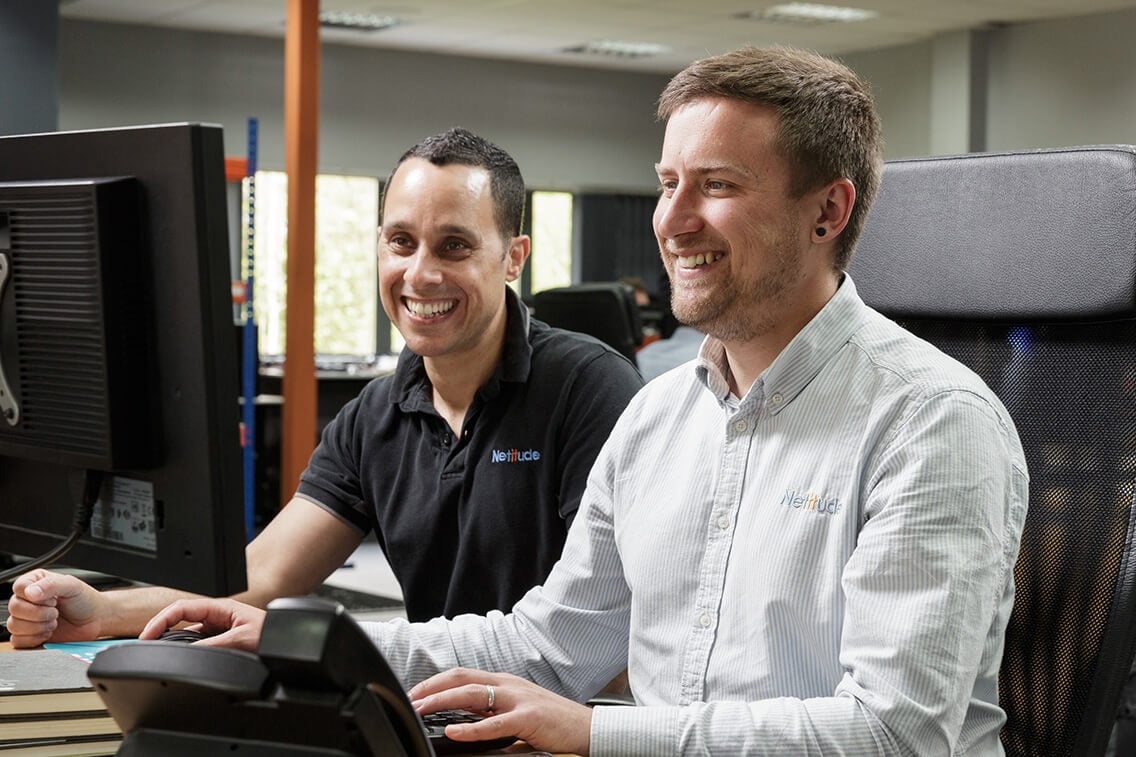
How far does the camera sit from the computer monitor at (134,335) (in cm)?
110

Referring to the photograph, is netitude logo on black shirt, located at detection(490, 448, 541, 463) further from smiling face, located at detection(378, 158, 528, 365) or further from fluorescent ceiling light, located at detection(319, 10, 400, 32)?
fluorescent ceiling light, located at detection(319, 10, 400, 32)

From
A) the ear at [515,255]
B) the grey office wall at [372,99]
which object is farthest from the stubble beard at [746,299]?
the grey office wall at [372,99]

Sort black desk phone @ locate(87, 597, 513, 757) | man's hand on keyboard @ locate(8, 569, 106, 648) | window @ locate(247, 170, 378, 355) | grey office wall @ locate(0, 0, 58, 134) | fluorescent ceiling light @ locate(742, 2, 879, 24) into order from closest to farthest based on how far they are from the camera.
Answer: black desk phone @ locate(87, 597, 513, 757) → man's hand on keyboard @ locate(8, 569, 106, 648) → grey office wall @ locate(0, 0, 58, 134) → fluorescent ceiling light @ locate(742, 2, 879, 24) → window @ locate(247, 170, 378, 355)

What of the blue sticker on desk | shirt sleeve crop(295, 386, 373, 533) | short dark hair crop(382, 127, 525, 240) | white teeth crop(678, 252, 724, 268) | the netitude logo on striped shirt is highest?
short dark hair crop(382, 127, 525, 240)

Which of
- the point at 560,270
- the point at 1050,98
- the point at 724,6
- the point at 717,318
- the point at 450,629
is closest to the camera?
the point at 717,318

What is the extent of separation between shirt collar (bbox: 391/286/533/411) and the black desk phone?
1.03 meters

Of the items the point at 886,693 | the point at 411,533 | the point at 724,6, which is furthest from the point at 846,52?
the point at 886,693

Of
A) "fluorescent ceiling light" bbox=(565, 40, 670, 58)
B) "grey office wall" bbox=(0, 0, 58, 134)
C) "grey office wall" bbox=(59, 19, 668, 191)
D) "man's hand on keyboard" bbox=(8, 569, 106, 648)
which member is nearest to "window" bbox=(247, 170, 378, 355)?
"grey office wall" bbox=(59, 19, 668, 191)

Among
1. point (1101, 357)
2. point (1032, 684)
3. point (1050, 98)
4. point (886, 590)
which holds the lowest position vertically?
point (1032, 684)

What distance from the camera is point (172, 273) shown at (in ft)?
3.65

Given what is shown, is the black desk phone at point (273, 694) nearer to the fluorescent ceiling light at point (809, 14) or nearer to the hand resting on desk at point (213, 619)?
the hand resting on desk at point (213, 619)

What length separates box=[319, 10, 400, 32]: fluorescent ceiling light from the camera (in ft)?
28.7

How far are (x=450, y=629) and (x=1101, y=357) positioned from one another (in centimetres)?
77

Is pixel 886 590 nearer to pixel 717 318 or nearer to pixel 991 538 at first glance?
pixel 991 538
